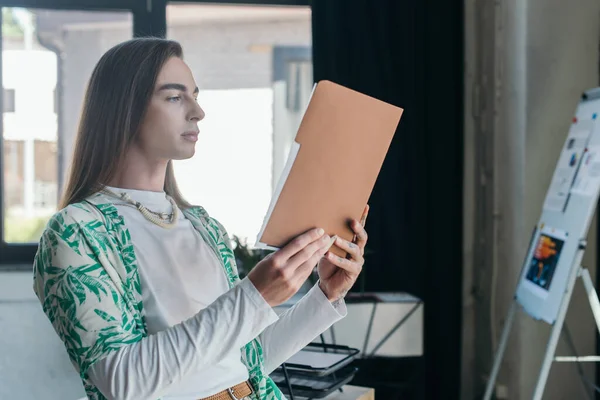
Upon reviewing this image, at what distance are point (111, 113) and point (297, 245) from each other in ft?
1.30

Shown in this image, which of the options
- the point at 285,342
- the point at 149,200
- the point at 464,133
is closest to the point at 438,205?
the point at 464,133

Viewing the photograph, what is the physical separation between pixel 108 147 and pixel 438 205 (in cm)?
208

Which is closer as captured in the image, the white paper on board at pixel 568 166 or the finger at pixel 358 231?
the finger at pixel 358 231

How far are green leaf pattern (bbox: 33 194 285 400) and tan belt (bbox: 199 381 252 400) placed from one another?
174 mm

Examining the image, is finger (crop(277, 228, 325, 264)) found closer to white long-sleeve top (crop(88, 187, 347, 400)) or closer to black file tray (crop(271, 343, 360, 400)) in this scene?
white long-sleeve top (crop(88, 187, 347, 400))

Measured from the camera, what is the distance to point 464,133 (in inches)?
121

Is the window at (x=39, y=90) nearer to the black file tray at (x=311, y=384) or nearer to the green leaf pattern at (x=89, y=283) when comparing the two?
the black file tray at (x=311, y=384)

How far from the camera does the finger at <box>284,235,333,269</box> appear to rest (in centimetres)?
99

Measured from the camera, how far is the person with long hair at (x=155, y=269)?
93 cm

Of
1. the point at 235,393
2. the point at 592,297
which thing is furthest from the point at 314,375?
the point at 592,297

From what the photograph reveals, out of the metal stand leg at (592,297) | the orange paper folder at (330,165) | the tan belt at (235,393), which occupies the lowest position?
the metal stand leg at (592,297)

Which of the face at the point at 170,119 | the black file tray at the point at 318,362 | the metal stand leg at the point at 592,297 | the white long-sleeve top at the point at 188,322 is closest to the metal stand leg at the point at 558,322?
the metal stand leg at the point at 592,297

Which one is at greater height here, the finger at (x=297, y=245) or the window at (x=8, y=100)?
the window at (x=8, y=100)

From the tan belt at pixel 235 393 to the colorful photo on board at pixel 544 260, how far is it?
4.41 feet
